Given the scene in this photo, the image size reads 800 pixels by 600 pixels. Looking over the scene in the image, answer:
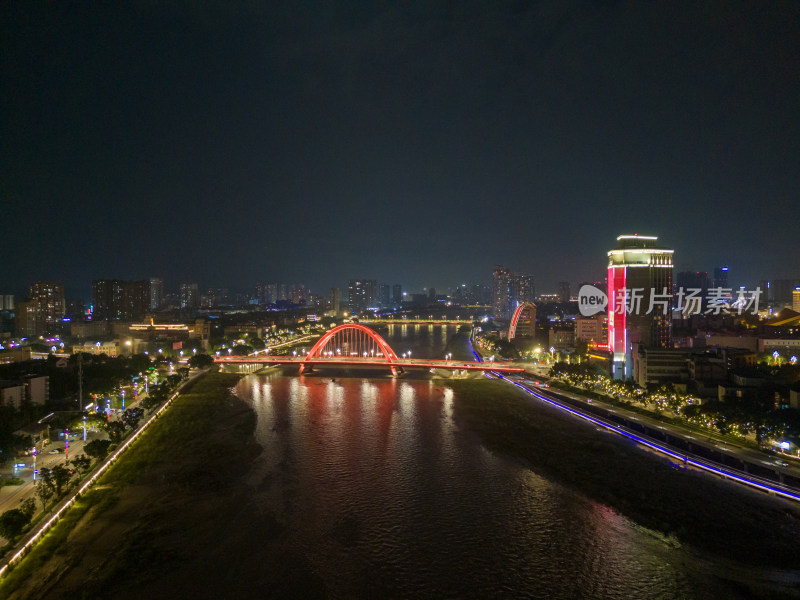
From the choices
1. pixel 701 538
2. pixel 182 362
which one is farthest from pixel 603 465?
pixel 182 362

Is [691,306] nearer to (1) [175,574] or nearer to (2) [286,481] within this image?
(2) [286,481]

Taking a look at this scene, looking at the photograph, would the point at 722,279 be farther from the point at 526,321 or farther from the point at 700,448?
the point at 700,448

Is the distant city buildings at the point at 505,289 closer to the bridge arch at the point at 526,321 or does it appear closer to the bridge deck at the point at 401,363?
the bridge arch at the point at 526,321

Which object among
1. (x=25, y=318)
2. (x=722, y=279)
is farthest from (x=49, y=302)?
(x=722, y=279)

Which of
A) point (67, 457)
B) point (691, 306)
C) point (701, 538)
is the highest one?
point (691, 306)

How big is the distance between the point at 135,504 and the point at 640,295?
1828 cm

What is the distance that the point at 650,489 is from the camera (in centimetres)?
820

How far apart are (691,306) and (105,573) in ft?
97.8

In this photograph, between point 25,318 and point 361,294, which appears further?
point 361,294

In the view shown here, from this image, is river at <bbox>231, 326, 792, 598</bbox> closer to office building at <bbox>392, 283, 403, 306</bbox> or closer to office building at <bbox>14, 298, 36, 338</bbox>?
office building at <bbox>14, 298, 36, 338</bbox>

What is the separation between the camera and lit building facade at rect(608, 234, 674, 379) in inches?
748

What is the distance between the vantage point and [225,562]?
6.09 m

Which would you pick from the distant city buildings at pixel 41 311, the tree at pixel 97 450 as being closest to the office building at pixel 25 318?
the distant city buildings at pixel 41 311

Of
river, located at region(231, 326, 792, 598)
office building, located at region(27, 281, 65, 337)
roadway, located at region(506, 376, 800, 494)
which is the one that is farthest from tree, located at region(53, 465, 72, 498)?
office building, located at region(27, 281, 65, 337)
